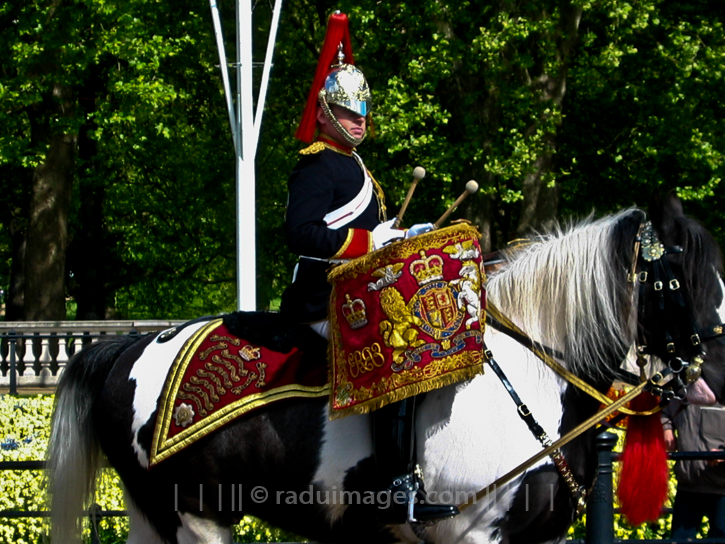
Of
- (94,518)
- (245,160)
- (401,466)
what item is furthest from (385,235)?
(245,160)

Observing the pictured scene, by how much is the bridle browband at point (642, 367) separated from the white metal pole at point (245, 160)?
6196mm

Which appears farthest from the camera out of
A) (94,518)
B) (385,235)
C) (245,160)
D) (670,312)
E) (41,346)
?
(41,346)

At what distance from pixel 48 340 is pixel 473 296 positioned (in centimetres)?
1348

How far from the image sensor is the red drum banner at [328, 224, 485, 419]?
3.29 meters

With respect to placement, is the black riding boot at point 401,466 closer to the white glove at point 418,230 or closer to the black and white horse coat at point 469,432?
the black and white horse coat at point 469,432

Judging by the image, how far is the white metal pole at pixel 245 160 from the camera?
371 inches

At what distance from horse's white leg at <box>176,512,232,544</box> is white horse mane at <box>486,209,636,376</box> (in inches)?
58.1

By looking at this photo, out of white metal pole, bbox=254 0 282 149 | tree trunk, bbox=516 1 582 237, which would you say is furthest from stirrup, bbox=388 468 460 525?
tree trunk, bbox=516 1 582 237

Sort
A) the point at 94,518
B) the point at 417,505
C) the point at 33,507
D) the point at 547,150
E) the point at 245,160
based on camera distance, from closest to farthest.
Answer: the point at 417,505 → the point at 94,518 → the point at 33,507 → the point at 245,160 → the point at 547,150

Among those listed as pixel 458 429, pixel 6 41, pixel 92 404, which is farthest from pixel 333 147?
pixel 6 41

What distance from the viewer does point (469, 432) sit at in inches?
132

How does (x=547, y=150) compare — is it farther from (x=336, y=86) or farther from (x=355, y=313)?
(x=355, y=313)

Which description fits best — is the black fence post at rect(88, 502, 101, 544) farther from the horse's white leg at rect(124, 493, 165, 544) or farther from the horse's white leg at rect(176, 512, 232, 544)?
the horse's white leg at rect(176, 512, 232, 544)

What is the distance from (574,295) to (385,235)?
741mm
